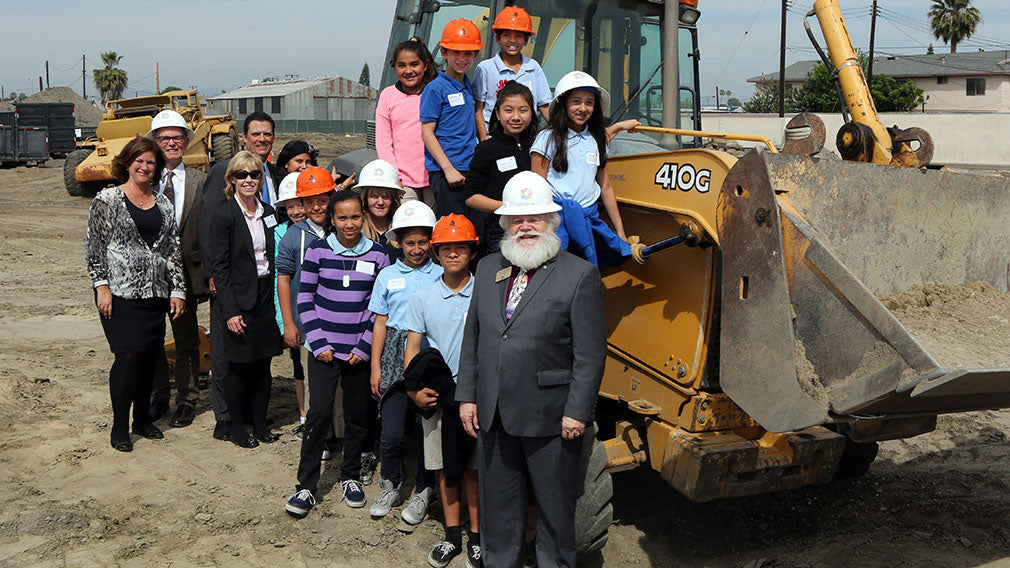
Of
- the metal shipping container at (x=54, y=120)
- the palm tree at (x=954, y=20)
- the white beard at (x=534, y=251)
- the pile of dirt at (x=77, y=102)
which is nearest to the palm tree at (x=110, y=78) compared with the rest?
the pile of dirt at (x=77, y=102)

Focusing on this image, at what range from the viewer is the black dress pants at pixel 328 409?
5.32m

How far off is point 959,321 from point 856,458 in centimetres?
172

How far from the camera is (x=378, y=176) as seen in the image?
218 inches

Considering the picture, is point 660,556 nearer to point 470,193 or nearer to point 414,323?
point 414,323

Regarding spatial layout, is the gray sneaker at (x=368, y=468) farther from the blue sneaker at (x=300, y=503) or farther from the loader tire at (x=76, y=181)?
the loader tire at (x=76, y=181)

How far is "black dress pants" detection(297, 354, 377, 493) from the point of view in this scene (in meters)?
5.32

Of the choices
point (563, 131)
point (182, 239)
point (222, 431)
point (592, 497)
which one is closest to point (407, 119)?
point (563, 131)

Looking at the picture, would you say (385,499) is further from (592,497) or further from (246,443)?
(246,443)

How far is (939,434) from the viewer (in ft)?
22.8

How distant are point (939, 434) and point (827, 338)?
384 cm

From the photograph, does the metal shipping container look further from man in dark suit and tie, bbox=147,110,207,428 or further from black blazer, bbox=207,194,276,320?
black blazer, bbox=207,194,276,320

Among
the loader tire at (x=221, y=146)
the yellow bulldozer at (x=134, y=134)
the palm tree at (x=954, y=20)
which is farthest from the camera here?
the palm tree at (x=954, y=20)

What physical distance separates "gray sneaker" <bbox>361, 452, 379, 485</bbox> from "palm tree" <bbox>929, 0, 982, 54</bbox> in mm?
70745

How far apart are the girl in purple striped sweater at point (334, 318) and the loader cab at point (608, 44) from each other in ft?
5.65
